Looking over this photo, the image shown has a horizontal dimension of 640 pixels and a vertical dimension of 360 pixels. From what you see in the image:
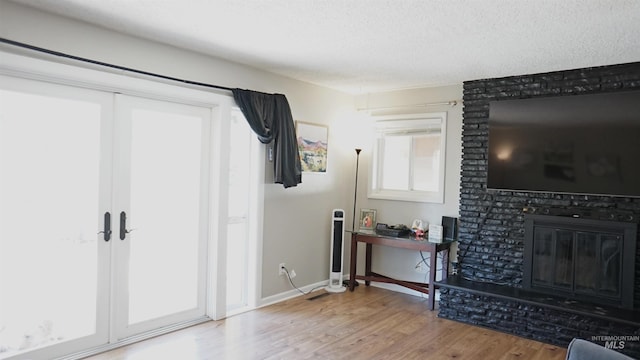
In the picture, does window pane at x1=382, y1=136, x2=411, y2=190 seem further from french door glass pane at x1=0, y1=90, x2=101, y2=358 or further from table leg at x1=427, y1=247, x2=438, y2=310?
french door glass pane at x1=0, y1=90, x2=101, y2=358

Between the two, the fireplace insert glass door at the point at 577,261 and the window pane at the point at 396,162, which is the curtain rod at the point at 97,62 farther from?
the fireplace insert glass door at the point at 577,261

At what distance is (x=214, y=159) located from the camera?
4016mm

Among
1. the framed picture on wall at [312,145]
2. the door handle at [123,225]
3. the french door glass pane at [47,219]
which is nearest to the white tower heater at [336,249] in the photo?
the framed picture on wall at [312,145]

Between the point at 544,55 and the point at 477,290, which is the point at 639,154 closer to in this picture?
the point at 544,55

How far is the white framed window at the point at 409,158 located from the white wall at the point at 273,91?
45 cm

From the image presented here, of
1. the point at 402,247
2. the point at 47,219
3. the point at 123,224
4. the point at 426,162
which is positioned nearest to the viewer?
the point at 47,219

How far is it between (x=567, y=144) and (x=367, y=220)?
2.36 metres

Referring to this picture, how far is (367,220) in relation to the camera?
17.9 feet

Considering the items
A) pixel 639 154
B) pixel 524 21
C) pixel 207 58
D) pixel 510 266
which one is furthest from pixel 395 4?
pixel 510 266

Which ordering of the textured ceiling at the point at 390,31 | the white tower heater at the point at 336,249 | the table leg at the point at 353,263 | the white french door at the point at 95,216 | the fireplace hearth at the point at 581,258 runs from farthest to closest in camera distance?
the table leg at the point at 353,263
the white tower heater at the point at 336,249
the fireplace hearth at the point at 581,258
the white french door at the point at 95,216
the textured ceiling at the point at 390,31

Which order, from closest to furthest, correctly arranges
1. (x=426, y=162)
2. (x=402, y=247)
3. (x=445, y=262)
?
1. (x=445, y=262)
2. (x=402, y=247)
3. (x=426, y=162)

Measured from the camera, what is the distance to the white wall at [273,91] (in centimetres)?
295

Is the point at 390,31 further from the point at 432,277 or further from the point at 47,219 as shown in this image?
the point at 47,219

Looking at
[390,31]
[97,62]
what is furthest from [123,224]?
[390,31]
